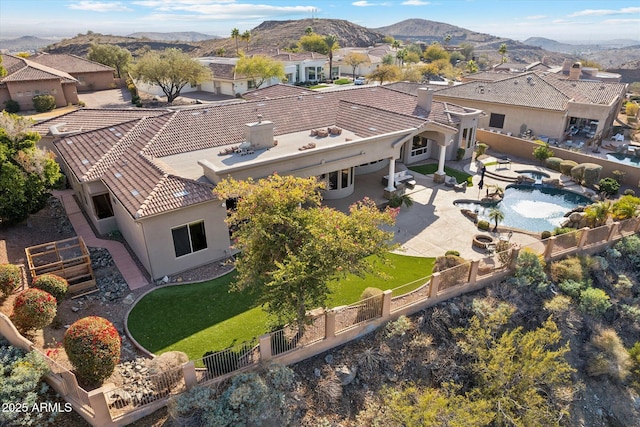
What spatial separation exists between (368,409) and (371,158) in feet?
51.2

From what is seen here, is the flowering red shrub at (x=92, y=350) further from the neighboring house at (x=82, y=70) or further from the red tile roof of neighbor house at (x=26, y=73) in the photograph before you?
the neighboring house at (x=82, y=70)

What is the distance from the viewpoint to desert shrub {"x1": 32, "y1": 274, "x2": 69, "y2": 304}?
15383 millimetres

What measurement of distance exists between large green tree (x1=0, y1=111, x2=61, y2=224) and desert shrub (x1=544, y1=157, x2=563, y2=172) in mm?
35749

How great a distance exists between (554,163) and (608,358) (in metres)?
19.5

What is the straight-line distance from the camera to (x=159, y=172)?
64.2 ft

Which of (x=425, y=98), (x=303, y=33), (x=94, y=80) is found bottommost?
(x=94, y=80)

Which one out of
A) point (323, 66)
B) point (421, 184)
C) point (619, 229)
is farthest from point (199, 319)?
point (323, 66)

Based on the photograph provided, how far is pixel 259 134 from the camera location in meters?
23.4

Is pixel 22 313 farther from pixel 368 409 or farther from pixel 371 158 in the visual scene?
pixel 371 158

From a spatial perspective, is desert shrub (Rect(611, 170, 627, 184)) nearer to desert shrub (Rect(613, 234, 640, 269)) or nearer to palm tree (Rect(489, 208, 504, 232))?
desert shrub (Rect(613, 234, 640, 269))

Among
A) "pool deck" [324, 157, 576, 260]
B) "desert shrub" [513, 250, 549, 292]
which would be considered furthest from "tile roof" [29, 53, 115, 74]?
"desert shrub" [513, 250, 549, 292]

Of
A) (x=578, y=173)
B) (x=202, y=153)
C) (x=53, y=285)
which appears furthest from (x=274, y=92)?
(x=53, y=285)

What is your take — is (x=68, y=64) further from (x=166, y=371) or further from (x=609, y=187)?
(x=609, y=187)

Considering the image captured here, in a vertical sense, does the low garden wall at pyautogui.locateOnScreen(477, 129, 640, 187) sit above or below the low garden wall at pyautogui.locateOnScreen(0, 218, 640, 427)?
above
